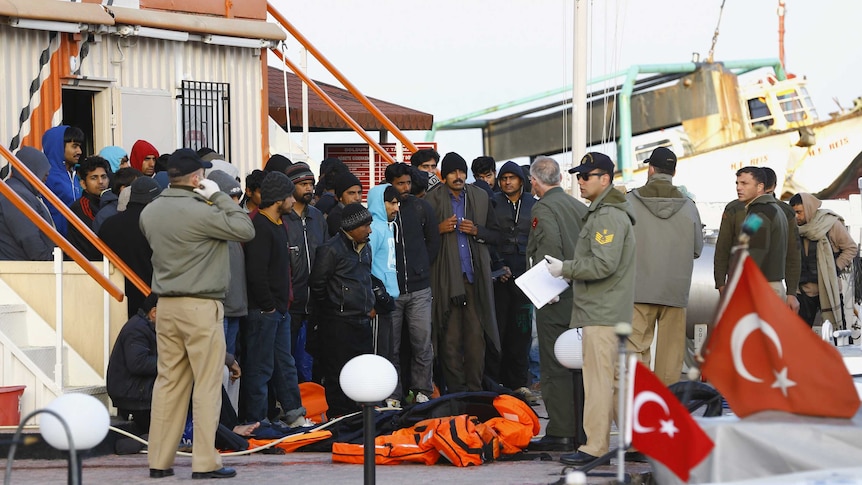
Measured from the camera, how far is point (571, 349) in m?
8.80

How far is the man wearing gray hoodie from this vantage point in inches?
381

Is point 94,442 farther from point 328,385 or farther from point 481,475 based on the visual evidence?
point 328,385

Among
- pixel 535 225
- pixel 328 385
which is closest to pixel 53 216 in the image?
pixel 328 385

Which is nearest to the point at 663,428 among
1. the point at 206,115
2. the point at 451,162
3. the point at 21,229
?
the point at 451,162

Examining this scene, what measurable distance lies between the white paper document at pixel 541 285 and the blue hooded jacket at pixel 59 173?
4596 millimetres

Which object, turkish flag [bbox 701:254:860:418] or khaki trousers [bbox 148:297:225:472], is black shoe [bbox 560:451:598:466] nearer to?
khaki trousers [bbox 148:297:225:472]

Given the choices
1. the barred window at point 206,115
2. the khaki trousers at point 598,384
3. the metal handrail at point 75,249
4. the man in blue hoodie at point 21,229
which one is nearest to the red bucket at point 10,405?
the metal handrail at point 75,249

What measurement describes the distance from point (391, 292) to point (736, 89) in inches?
1068

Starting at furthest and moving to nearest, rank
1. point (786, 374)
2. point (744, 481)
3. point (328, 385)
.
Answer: point (328, 385), point (786, 374), point (744, 481)

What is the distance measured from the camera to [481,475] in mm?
8555

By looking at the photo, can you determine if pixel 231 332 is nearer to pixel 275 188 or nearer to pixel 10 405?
pixel 275 188

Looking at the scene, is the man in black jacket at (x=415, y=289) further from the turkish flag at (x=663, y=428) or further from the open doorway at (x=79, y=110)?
the turkish flag at (x=663, y=428)

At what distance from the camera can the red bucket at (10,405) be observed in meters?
9.20

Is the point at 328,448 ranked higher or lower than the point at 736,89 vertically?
lower
